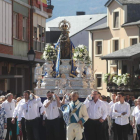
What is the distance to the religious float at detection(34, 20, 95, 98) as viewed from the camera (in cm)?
2309

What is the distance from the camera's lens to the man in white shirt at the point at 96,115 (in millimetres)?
17734

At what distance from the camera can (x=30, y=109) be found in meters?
18.9

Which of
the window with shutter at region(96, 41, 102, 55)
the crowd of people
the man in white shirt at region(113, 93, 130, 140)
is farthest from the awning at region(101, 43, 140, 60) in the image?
the man in white shirt at region(113, 93, 130, 140)

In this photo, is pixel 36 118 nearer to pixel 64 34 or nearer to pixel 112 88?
pixel 64 34

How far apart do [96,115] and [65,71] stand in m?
6.21

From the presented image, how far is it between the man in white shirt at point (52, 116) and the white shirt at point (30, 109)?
335 mm

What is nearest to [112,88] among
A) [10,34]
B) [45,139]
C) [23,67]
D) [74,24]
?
[23,67]

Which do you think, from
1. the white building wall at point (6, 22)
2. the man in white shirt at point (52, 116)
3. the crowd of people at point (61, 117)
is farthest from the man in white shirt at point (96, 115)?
the white building wall at point (6, 22)

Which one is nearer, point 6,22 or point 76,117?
point 76,117

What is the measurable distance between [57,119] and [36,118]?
70 centimetres

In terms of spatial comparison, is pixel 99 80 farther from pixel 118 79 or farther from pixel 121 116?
pixel 121 116

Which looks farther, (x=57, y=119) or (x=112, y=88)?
(x=112, y=88)

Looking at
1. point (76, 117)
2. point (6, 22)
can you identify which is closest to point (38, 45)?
point (6, 22)

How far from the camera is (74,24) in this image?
226 ft
